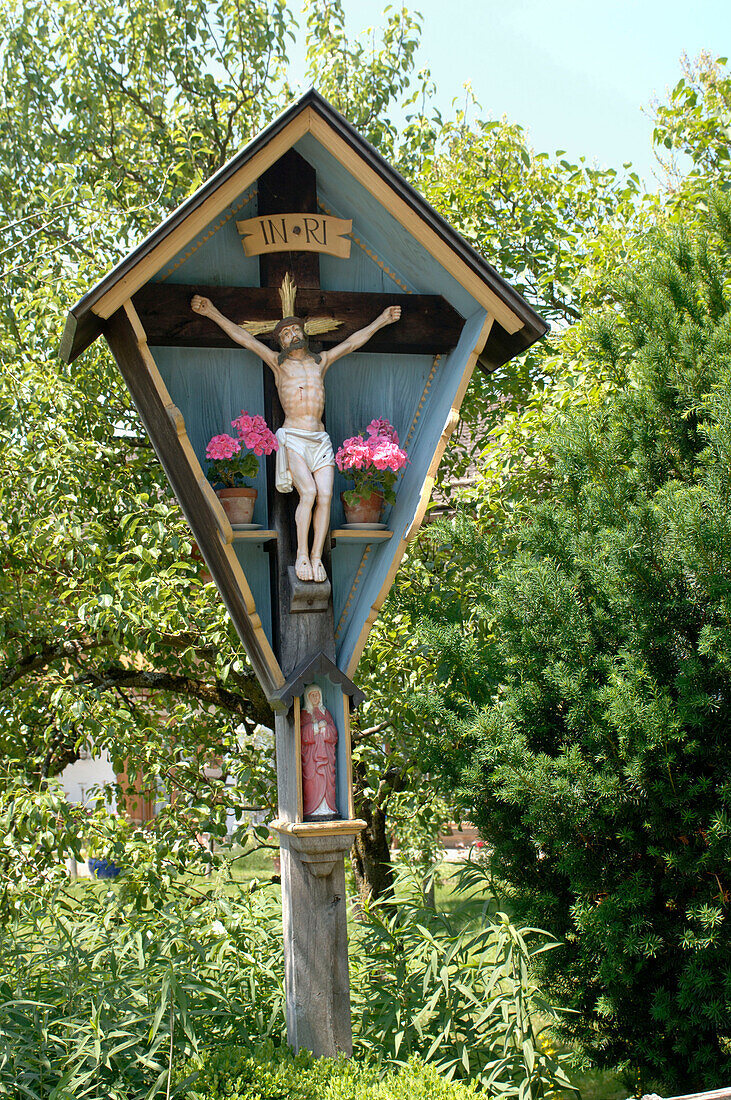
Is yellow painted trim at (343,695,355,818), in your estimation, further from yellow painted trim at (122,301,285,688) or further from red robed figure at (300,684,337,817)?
yellow painted trim at (122,301,285,688)

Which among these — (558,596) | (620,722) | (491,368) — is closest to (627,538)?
(558,596)

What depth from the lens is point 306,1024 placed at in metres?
3.76

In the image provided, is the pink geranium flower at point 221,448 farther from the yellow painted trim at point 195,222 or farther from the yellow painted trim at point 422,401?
the yellow painted trim at point 422,401

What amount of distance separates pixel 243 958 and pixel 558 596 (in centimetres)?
211

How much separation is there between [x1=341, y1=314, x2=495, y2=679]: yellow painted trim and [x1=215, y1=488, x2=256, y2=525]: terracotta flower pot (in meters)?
0.64

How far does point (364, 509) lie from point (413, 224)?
120 centimetres

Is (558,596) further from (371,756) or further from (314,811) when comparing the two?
(371,756)

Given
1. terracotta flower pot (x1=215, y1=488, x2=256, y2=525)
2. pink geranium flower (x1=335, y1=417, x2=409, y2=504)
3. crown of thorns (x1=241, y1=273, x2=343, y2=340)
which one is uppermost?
crown of thorns (x1=241, y1=273, x2=343, y2=340)

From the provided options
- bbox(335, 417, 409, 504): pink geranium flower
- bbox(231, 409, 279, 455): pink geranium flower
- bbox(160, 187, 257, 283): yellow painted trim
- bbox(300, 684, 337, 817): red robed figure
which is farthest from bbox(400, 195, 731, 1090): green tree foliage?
bbox(160, 187, 257, 283): yellow painted trim

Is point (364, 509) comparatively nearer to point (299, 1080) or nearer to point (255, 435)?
point (255, 435)

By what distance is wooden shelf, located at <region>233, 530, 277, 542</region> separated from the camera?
13.1ft

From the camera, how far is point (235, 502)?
4078 millimetres

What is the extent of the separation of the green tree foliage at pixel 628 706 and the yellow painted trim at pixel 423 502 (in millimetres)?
469

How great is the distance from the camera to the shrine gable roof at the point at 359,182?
150 inches
